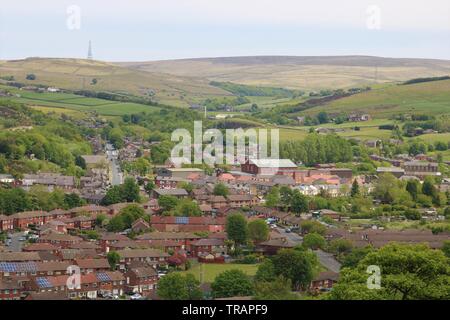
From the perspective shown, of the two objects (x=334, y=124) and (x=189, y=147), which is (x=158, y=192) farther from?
(x=334, y=124)

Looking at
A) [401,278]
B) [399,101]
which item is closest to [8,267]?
[401,278]

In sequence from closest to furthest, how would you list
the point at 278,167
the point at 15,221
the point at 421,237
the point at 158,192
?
the point at 421,237
the point at 15,221
the point at 158,192
the point at 278,167

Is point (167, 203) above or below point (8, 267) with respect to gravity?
below

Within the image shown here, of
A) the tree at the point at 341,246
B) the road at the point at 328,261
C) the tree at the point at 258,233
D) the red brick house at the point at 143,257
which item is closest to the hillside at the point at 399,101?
the tree at the point at 258,233

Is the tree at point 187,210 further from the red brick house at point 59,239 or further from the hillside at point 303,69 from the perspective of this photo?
the hillside at point 303,69

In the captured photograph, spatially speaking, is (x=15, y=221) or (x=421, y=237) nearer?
(x=421, y=237)

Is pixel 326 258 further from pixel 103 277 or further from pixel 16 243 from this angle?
pixel 16 243

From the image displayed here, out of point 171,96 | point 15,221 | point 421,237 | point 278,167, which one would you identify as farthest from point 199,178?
point 171,96
